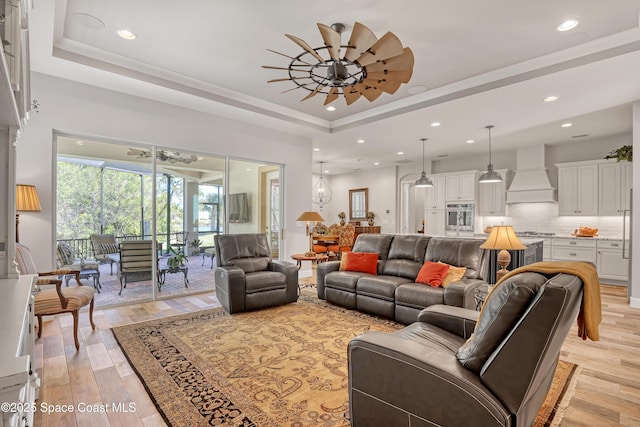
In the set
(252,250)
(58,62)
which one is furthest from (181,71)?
(252,250)

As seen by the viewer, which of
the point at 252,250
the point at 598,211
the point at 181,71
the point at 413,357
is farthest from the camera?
the point at 598,211

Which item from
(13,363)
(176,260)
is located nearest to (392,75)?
(13,363)

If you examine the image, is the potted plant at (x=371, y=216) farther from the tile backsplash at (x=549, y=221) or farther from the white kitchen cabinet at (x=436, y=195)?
the tile backsplash at (x=549, y=221)

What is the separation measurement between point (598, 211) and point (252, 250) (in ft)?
21.9

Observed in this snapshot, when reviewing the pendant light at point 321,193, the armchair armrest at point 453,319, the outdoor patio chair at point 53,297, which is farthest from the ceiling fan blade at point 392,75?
the pendant light at point 321,193

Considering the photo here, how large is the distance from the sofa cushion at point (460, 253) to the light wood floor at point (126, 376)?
109 centimetres

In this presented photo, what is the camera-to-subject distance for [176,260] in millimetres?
5160

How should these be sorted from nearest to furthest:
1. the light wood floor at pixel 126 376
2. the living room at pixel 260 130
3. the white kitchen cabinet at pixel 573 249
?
the light wood floor at pixel 126 376
the living room at pixel 260 130
the white kitchen cabinet at pixel 573 249

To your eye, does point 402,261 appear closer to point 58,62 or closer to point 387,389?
point 387,389

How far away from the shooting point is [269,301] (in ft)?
14.3

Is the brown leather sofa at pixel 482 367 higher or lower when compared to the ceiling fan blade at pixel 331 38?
lower

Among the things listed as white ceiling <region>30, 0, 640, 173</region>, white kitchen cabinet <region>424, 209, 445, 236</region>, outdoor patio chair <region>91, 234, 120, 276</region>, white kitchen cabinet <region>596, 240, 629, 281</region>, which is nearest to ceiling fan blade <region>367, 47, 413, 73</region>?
white ceiling <region>30, 0, 640, 173</region>

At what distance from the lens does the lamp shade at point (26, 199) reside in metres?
3.46

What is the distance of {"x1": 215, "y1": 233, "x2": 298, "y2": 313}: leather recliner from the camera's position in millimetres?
4121
